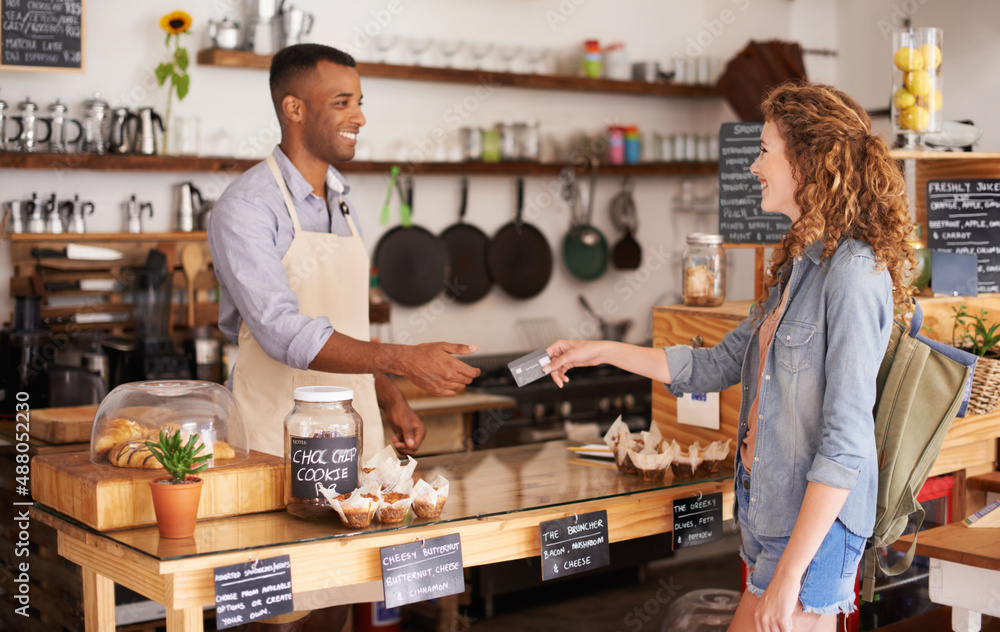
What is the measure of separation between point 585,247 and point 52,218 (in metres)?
2.92

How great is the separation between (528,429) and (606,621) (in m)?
1.07

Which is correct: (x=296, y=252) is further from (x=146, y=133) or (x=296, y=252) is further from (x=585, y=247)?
(x=585, y=247)

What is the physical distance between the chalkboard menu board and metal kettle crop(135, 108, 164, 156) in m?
0.32

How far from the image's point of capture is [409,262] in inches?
209

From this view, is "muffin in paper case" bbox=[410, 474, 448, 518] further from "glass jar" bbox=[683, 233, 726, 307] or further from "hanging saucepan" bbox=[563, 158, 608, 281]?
"hanging saucepan" bbox=[563, 158, 608, 281]

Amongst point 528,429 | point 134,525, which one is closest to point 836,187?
point 134,525

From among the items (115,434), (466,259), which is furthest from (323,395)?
(466,259)

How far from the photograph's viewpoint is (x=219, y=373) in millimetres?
4465

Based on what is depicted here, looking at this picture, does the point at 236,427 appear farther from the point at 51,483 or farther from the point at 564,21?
the point at 564,21

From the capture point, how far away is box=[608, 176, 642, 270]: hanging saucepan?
6043 millimetres

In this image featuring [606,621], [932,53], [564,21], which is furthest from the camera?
[564,21]

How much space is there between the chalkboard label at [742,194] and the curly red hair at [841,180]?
0.97 meters

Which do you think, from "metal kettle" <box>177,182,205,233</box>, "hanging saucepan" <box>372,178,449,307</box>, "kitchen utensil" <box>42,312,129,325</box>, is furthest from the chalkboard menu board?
"hanging saucepan" <box>372,178,449,307</box>

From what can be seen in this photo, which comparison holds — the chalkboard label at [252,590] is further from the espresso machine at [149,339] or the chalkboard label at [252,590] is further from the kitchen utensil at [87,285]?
the kitchen utensil at [87,285]
